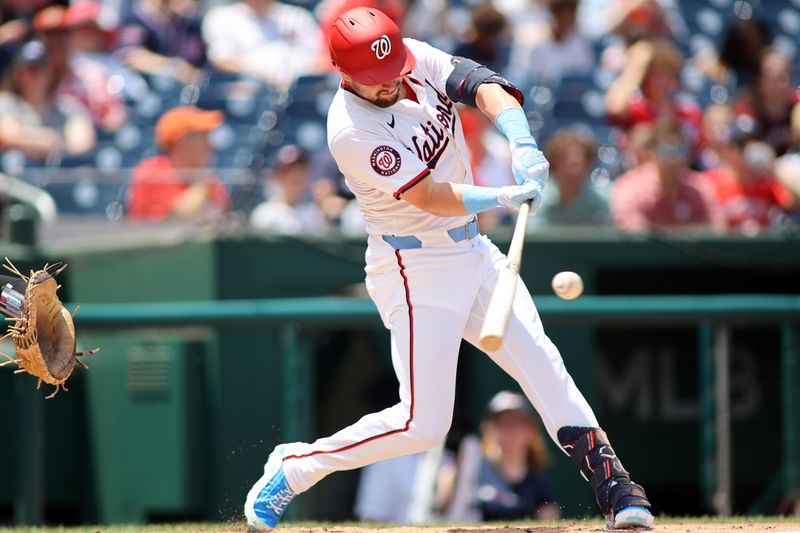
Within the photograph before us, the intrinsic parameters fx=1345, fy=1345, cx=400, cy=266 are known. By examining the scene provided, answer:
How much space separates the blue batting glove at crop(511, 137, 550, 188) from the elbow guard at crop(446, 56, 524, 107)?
27cm

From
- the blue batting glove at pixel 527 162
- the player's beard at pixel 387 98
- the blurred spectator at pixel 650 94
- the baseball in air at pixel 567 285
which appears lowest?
the baseball in air at pixel 567 285

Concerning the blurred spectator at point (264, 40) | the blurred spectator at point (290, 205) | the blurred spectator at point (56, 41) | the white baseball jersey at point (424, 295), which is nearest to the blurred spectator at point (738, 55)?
the blurred spectator at point (264, 40)

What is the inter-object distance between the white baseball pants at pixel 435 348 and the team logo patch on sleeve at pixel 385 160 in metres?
0.33

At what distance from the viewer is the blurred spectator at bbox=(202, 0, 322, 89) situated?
827 cm

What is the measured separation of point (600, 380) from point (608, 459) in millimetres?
3294

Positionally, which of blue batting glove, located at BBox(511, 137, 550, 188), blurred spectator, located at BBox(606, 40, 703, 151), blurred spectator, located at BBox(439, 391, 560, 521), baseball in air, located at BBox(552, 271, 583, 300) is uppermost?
blue batting glove, located at BBox(511, 137, 550, 188)

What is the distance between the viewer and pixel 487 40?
27.2ft

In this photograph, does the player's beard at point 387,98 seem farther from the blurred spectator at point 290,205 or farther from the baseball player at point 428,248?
the blurred spectator at point 290,205

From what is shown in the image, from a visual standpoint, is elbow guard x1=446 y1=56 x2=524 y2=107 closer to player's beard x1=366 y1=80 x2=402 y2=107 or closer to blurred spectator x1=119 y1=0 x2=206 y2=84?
player's beard x1=366 y1=80 x2=402 y2=107

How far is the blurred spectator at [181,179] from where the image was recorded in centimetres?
719

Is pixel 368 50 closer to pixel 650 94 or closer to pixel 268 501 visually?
pixel 268 501

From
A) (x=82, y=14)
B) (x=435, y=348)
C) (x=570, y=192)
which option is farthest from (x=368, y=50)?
(x=82, y=14)

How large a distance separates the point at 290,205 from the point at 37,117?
74.7 inches

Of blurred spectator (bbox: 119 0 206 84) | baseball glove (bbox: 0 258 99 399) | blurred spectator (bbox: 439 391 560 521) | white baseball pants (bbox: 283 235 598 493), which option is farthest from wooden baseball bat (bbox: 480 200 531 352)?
blurred spectator (bbox: 119 0 206 84)
